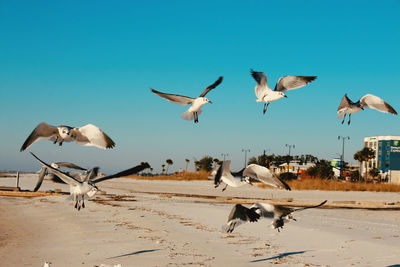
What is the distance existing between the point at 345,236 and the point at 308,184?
1212 inches

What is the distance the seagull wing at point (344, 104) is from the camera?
369 cm

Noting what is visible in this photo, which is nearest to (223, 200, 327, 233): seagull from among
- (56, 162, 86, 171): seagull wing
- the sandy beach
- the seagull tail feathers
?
the seagull tail feathers

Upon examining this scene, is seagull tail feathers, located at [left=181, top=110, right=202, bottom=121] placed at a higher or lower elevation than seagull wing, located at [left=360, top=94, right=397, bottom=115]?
lower

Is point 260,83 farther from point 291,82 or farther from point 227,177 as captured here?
point 227,177

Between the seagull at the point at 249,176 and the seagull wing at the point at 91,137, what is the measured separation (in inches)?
30.7

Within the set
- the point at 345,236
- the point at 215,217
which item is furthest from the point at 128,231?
the point at 345,236

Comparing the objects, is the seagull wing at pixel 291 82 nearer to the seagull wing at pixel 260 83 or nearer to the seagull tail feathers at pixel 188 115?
the seagull wing at pixel 260 83

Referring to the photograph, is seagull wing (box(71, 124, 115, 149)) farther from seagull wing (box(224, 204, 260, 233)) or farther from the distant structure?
the distant structure

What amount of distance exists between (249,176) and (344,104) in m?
1.25

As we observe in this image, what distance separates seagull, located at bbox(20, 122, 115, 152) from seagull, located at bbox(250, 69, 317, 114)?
4.03 ft

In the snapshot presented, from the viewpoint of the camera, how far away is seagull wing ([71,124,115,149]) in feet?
9.57

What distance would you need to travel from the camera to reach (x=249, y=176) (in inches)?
127

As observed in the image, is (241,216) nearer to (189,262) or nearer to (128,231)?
(189,262)

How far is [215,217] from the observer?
18.9 meters
